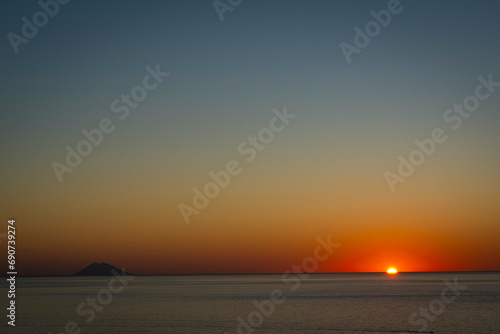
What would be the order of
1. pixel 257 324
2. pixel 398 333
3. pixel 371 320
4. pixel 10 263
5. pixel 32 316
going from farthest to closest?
pixel 32 316, pixel 371 320, pixel 257 324, pixel 398 333, pixel 10 263

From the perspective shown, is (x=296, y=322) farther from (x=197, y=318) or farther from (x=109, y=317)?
(x=109, y=317)

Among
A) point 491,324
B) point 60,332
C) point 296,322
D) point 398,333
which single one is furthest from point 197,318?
point 491,324

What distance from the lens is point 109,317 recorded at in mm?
53750

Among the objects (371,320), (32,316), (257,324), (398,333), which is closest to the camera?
(398,333)

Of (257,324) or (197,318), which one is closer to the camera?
(257,324)

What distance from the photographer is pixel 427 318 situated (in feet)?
177

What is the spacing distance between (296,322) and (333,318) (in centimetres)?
529

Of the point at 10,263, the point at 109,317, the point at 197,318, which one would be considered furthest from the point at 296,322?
the point at 10,263

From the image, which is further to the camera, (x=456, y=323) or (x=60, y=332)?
(x=456, y=323)

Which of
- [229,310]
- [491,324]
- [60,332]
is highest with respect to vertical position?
[229,310]

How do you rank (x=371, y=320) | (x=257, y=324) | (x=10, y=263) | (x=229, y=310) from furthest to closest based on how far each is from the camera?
1. (x=229, y=310)
2. (x=371, y=320)
3. (x=257, y=324)
4. (x=10, y=263)

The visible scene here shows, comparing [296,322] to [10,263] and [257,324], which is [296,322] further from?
[10,263]

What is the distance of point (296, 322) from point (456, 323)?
13.5 meters

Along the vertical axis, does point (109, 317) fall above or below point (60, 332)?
above
